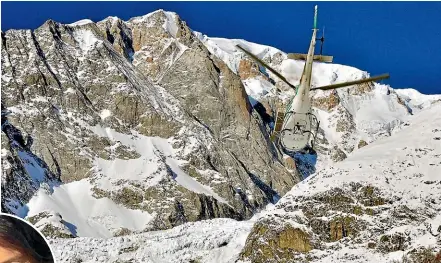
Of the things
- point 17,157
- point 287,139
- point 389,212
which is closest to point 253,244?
point 389,212

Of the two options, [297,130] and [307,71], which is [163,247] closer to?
[297,130]

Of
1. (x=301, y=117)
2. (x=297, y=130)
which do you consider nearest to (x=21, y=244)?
(x=301, y=117)

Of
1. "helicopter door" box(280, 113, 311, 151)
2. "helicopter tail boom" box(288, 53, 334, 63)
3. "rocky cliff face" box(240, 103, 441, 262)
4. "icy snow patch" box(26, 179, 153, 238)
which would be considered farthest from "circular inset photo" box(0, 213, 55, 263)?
"icy snow patch" box(26, 179, 153, 238)

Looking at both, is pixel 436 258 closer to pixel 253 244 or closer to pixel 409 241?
pixel 409 241

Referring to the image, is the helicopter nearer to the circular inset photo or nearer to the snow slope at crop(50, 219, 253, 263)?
the circular inset photo

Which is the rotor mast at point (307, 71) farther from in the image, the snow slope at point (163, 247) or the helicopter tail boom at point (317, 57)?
the snow slope at point (163, 247)
